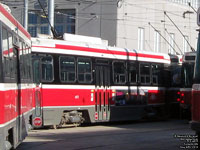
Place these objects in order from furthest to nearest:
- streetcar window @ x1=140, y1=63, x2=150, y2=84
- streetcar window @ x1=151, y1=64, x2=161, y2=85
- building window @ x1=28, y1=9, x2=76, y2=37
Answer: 1. building window @ x1=28, y1=9, x2=76, y2=37
2. streetcar window @ x1=151, y1=64, x2=161, y2=85
3. streetcar window @ x1=140, y1=63, x2=150, y2=84

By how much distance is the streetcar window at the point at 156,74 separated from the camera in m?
21.7

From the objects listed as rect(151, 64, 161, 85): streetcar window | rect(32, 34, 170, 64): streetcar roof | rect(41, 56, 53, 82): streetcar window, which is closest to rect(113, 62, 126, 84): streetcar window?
rect(32, 34, 170, 64): streetcar roof

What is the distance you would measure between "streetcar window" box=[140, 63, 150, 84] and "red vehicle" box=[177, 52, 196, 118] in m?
1.64

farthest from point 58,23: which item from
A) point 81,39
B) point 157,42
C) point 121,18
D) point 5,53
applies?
point 5,53

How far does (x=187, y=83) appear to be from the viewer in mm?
20844

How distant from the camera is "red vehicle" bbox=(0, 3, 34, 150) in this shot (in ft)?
26.0

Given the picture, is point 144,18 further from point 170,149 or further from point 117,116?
point 170,149

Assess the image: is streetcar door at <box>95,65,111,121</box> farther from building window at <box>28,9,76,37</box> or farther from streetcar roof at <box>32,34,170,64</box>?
building window at <box>28,9,76,37</box>

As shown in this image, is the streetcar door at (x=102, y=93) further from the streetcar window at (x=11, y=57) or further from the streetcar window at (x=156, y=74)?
the streetcar window at (x=11, y=57)

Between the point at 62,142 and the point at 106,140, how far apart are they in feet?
4.71

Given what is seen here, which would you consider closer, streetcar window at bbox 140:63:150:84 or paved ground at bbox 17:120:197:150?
paved ground at bbox 17:120:197:150

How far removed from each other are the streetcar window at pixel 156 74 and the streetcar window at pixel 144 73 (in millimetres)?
419

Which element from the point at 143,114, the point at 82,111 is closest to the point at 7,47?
the point at 82,111

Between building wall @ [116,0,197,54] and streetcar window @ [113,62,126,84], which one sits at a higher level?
building wall @ [116,0,197,54]
